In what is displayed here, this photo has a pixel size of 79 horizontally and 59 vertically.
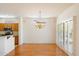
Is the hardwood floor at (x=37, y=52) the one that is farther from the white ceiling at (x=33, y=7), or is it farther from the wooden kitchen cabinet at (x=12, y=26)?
the wooden kitchen cabinet at (x=12, y=26)

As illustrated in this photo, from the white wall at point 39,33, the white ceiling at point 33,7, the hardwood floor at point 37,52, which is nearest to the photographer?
the white ceiling at point 33,7

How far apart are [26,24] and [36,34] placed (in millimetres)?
1262

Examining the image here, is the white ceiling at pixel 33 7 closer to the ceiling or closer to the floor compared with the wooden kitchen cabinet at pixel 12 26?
closer to the ceiling

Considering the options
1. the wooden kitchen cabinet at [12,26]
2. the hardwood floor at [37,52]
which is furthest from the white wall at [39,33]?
the hardwood floor at [37,52]

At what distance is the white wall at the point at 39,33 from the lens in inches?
604

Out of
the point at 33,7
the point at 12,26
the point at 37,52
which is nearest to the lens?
the point at 33,7

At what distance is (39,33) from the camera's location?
608 inches

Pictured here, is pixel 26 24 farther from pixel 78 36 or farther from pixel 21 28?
pixel 78 36

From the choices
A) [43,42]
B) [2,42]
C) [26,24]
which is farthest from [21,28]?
[2,42]

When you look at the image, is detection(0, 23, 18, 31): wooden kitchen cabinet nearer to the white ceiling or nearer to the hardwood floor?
the hardwood floor

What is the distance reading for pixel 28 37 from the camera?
50.5 feet

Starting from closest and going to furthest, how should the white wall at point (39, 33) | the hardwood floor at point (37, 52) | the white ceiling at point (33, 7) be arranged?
1. the white ceiling at point (33, 7)
2. the hardwood floor at point (37, 52)
3. the white wall at point (39, 33)

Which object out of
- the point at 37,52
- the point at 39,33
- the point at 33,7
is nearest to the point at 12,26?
the point at 39,33

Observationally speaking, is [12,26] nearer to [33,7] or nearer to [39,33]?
[39,33]
